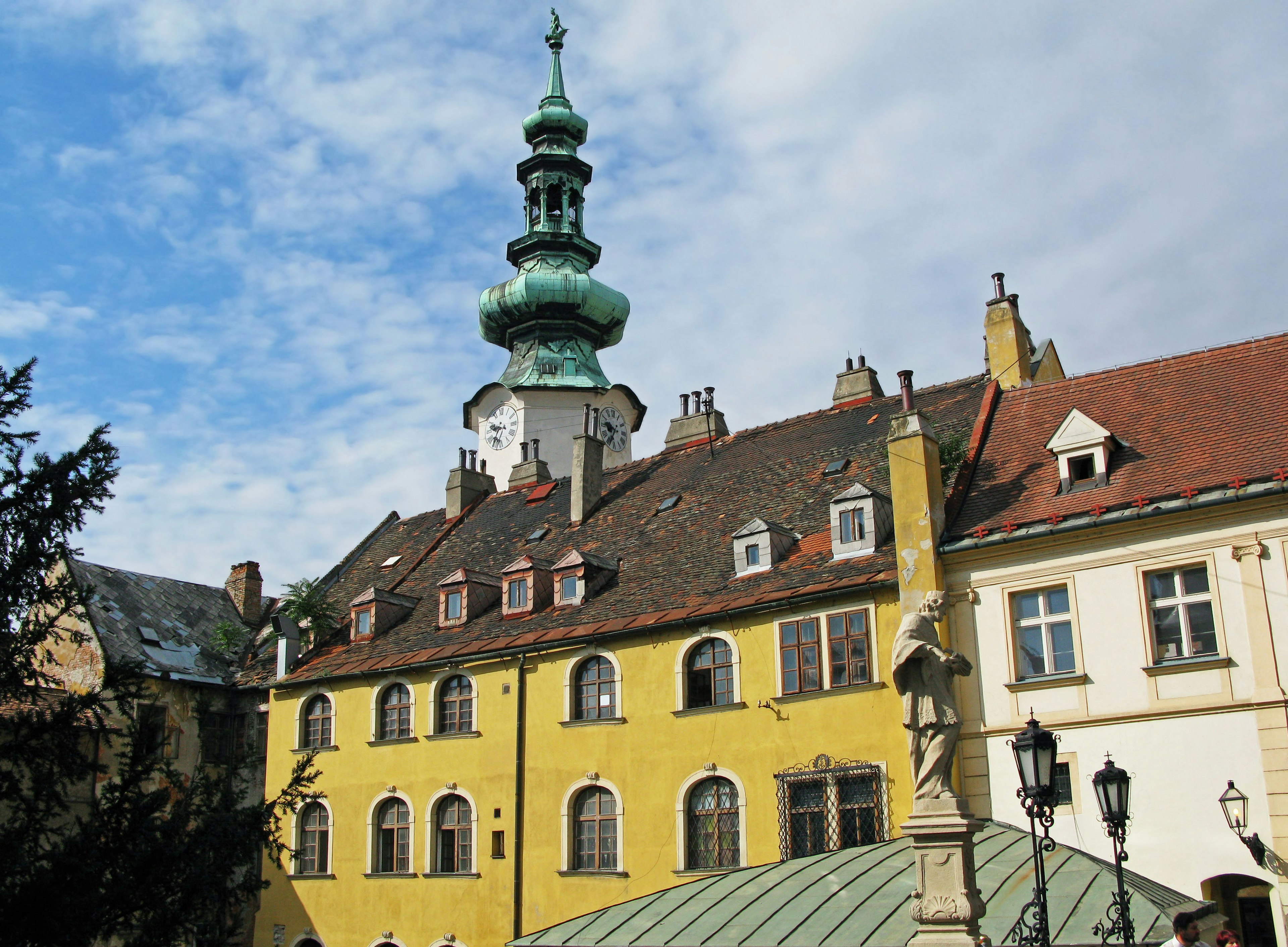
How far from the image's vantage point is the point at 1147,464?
67.5ft

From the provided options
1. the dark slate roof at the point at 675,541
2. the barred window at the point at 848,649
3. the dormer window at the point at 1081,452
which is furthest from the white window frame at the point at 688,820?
the dormer window at the point at 1081,452

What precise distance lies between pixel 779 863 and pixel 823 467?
9.97 m

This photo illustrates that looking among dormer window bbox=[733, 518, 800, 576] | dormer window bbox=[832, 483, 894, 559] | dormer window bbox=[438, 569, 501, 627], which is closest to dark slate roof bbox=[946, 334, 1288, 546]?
dormer window bbox=[832, 483, 894, 559]

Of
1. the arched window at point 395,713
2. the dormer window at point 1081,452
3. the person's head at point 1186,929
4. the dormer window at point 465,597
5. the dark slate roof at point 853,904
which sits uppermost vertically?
the dormer window at point 1081,452

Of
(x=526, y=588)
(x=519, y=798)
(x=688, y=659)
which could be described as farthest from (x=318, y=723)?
(x=688, y=659)

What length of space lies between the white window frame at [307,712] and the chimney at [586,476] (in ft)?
22.6

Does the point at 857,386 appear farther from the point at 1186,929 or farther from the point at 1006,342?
the point at 1186,929

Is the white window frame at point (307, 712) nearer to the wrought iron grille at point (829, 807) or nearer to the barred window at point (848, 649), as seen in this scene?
the wrought iron grille at point (829, 807)

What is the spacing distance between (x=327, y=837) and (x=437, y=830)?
3233 mm

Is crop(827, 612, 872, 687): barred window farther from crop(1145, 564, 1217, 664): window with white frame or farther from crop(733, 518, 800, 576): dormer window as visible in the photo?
crop(1145, 564, 1217, 664): window with white frame

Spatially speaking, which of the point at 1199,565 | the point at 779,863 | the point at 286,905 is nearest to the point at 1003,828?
the point at 779,863

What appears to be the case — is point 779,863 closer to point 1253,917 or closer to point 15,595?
point 1253,917

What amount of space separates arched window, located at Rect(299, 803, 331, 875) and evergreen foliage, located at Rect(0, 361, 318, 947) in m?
15.6

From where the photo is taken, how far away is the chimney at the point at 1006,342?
26.2 meters
